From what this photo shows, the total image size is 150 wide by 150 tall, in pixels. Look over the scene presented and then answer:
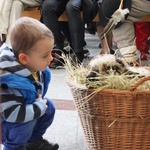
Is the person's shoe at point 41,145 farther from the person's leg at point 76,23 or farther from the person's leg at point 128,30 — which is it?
the person's leg at point 76,23

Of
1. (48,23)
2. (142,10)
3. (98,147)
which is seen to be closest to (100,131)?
(98,147)

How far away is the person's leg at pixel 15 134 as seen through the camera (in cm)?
131

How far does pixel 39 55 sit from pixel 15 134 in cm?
31

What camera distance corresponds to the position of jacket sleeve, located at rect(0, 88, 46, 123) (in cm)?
126

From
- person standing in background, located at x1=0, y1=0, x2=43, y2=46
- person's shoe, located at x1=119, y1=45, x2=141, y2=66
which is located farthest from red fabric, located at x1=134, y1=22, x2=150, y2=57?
person's shoe, located at x1=119, y1=45, x2=141, y2=66

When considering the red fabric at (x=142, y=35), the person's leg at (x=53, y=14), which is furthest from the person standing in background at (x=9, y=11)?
the red fabric at (x=142, y=35)

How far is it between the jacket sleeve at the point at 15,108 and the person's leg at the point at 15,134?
4 cm

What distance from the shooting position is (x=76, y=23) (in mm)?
2777

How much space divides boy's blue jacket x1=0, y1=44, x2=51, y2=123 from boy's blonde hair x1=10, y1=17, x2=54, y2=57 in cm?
5

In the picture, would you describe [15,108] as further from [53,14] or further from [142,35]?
[142,35]

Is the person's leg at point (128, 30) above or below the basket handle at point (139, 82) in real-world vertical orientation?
below

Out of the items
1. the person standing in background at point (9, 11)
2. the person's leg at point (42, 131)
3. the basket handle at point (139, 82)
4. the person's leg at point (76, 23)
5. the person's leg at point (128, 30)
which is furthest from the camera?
the person standing in background at point (9, 11)

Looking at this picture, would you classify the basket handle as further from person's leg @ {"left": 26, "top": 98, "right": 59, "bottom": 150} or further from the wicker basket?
person's leg @ {"left": 26, "top": 98, "right": 59, "bottom": 150}

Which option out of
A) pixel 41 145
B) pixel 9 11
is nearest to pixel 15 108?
pixel 41 145
